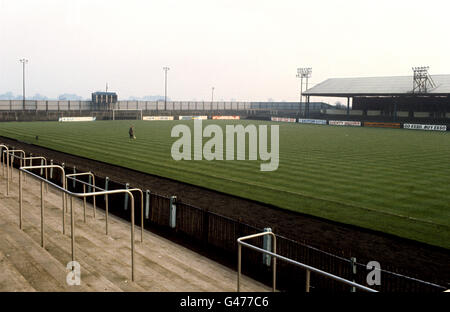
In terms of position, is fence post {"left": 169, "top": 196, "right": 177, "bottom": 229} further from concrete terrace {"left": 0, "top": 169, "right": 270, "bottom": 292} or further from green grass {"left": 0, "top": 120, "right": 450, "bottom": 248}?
green grass {"left": 0, "top": 120, "right": 450, "bottom": 248}

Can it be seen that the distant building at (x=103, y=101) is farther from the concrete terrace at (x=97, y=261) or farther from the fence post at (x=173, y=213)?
the concrete terrace at (x=97, y=261)

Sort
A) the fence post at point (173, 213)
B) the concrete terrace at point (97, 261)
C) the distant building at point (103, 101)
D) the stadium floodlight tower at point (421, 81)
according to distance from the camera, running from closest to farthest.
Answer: the concrete terrace at point (97, 261), the fence post at point (173, 213), the stadium floodlight tower at point (421, 81), the distant building at point (103, 101)

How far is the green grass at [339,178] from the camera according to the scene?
1631cm


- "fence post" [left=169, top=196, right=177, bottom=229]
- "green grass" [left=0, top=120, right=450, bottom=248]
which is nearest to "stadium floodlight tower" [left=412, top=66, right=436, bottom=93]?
"green grass" [left=0, top=120, right=450, bottom=248]

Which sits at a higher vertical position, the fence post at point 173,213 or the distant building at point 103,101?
the distant building at point 103,101

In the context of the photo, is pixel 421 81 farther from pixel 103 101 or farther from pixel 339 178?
pixel 103 101

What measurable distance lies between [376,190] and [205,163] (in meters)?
11.7

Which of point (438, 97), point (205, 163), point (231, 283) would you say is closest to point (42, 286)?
point (231, 283)

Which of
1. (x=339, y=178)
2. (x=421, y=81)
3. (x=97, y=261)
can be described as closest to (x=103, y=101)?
(x=421, y=81)

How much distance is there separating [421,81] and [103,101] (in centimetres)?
8401

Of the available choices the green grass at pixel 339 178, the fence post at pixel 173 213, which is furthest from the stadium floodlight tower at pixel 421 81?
the fence post at pixel 173 213

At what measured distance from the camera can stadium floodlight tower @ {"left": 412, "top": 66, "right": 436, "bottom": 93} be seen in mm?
76894

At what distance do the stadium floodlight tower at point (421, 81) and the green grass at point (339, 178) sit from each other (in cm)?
4195
